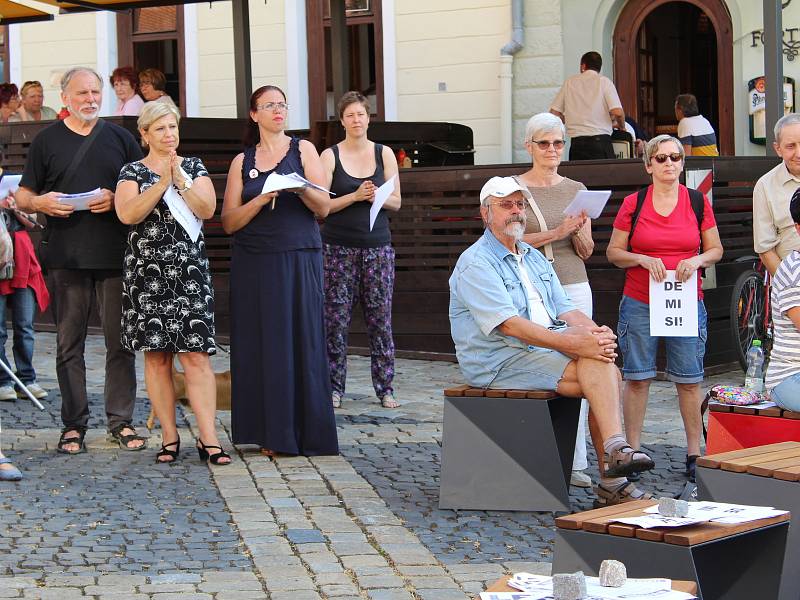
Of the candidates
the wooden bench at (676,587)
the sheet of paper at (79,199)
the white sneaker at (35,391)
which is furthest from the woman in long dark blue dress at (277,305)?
the wooden bench at (676,587)

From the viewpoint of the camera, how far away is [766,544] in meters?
4.38

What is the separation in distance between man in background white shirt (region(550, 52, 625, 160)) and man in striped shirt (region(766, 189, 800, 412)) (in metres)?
7.95

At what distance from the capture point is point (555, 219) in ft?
24.4

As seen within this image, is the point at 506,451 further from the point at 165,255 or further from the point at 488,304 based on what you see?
the point at 165,255

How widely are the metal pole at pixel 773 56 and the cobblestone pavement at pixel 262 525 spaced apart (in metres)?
3.62

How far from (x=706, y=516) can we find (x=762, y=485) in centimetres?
73

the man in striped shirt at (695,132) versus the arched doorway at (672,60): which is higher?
the arched doorway at (672,60)

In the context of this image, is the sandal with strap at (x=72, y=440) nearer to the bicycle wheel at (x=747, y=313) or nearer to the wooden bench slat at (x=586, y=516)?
the wooden bench slat at (x=586, y=516)

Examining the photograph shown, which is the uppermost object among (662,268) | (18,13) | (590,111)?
(18,13)

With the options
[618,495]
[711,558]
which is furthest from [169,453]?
[711,558]

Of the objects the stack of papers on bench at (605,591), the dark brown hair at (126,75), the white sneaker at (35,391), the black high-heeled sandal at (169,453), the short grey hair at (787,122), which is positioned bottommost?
the black high-heeled sandal at (169,453)

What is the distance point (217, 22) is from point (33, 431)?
10.3 meters

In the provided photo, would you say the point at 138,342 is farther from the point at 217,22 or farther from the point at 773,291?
the point at 217,22

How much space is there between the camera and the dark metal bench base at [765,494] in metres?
4.82
